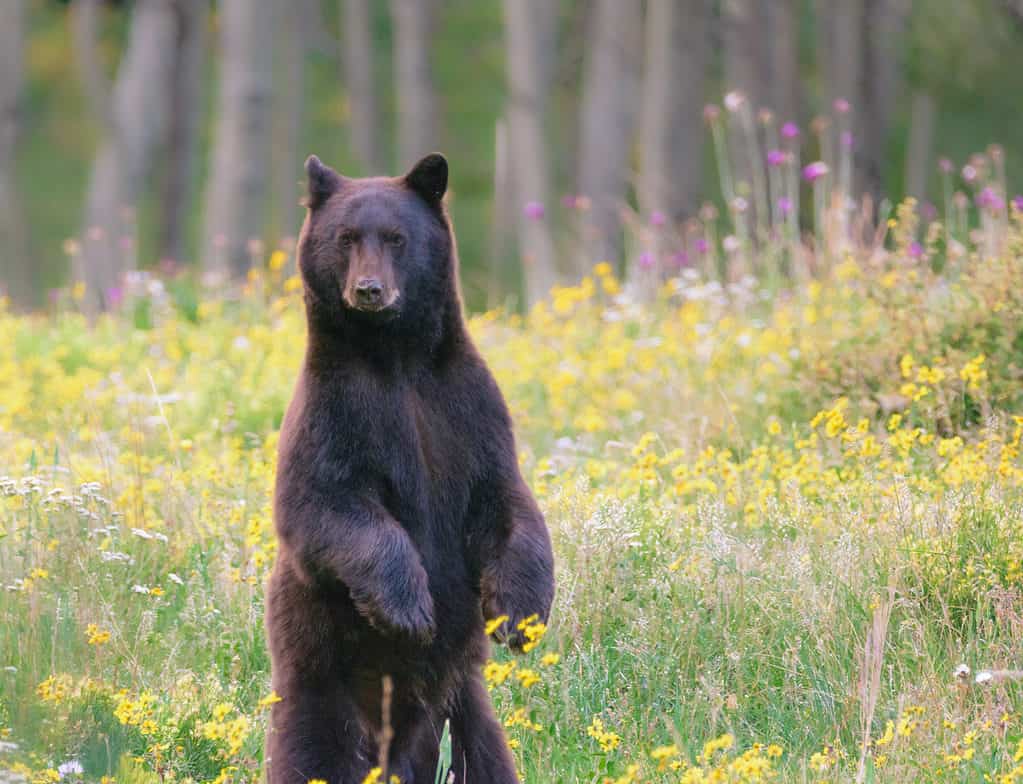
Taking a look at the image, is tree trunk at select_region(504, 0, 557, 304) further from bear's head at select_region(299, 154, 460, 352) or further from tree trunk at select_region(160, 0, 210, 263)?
bear's head at select_region(299, 154, 460, 352)

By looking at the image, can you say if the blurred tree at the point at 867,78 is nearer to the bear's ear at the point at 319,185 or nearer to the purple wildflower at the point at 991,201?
the purple wildflower at the point at 991,201

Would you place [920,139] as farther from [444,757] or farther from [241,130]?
[444,757]

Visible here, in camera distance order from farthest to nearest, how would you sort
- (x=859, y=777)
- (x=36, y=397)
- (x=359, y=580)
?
1. (x=36, y=397)
2. (x=359, y=580)
3. (x=859, y=777)

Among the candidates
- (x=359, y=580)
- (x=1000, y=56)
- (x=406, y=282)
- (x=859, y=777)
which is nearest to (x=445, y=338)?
(x=406, y=282)

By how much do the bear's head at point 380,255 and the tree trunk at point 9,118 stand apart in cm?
1469

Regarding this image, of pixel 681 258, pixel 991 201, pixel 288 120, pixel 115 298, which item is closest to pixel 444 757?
pixel 991 201

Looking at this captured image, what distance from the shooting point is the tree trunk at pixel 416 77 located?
19.5 m

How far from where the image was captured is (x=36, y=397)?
9.49m

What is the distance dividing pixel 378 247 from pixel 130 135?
16630 mm

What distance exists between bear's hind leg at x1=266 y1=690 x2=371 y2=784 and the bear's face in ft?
3.65

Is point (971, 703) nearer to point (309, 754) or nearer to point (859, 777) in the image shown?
point (859, 777)

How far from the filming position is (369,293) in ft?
14.0

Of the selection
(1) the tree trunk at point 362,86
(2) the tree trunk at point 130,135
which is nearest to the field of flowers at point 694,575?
(2) the tree trunk at point 130,135

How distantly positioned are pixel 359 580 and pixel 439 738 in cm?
54
